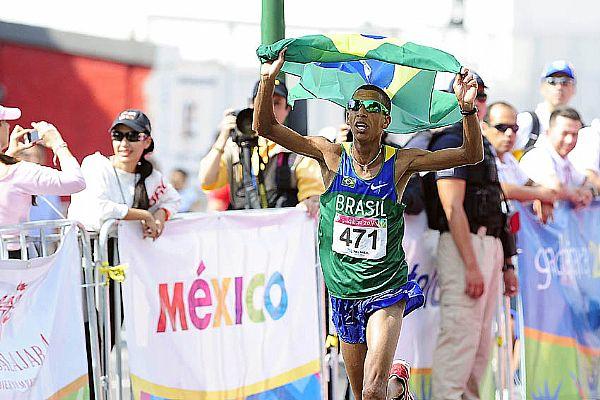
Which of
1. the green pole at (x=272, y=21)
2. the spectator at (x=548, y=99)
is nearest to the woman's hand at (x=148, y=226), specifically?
the green pole at (x=272, y=21)

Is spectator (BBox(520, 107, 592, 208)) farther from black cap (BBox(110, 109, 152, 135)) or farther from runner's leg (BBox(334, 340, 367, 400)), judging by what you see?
black cap (BBox(110, 109, 152, 135))

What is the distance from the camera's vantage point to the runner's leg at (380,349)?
20.2 feet

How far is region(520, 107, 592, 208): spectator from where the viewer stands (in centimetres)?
879

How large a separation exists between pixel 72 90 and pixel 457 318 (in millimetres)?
Answer: 8541

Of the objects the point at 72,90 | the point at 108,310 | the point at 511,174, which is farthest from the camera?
the point at 72,90

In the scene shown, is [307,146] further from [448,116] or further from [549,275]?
[549,275]

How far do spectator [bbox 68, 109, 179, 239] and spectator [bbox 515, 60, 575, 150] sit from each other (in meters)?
3.68

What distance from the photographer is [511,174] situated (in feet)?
28.5

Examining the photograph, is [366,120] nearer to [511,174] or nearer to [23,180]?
[23,180]

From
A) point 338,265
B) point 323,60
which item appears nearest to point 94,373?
point 338,265

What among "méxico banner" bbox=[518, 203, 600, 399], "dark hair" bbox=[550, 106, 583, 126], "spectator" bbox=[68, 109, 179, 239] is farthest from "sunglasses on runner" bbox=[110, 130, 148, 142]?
"dark hair" bbox=[550, 106, 583, 126]

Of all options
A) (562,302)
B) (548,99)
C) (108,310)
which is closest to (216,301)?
(108,310)

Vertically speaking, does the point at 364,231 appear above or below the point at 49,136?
below

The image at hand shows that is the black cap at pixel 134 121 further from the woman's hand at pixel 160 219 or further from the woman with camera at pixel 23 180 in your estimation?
the woman with camera at pixel 23 180
